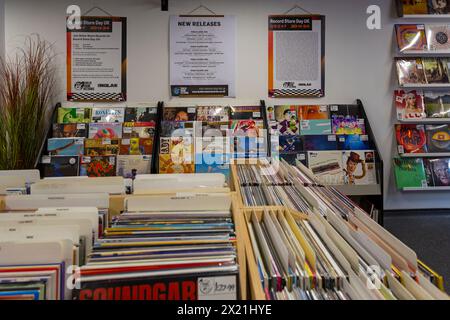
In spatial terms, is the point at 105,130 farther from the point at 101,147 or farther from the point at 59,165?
the point at 59,165

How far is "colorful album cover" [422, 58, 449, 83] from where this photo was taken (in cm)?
309

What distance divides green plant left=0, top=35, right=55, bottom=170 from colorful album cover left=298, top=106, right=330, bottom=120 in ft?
8.40

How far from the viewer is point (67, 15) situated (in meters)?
3.06

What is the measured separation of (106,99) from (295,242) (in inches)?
111

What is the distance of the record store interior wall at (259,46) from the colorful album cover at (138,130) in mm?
336

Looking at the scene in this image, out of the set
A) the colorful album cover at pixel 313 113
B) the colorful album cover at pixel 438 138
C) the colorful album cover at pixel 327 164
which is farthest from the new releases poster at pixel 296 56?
the colorful album cover at pixel 438 138

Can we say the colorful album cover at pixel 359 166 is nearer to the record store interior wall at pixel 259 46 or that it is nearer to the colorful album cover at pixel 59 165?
the record store interior wall at pixel 259 46

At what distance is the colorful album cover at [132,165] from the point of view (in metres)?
2.82

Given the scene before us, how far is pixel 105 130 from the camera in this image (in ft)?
9.63

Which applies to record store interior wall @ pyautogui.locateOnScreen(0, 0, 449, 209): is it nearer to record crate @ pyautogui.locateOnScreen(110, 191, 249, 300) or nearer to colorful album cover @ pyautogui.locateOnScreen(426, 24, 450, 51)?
colorful album cover @ pyautogui.locateOnScreen(426, 24, 450, 51)

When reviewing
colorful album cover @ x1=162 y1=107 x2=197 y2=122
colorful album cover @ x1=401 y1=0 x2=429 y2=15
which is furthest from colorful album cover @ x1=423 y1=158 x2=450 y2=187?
colorful album cover @ x1=162 y1=107 x2=197 y2=122

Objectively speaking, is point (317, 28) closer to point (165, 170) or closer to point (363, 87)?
point (363, 87)

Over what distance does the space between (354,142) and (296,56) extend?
105cm

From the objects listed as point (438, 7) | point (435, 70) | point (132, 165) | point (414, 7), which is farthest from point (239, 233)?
point (438, 7)
